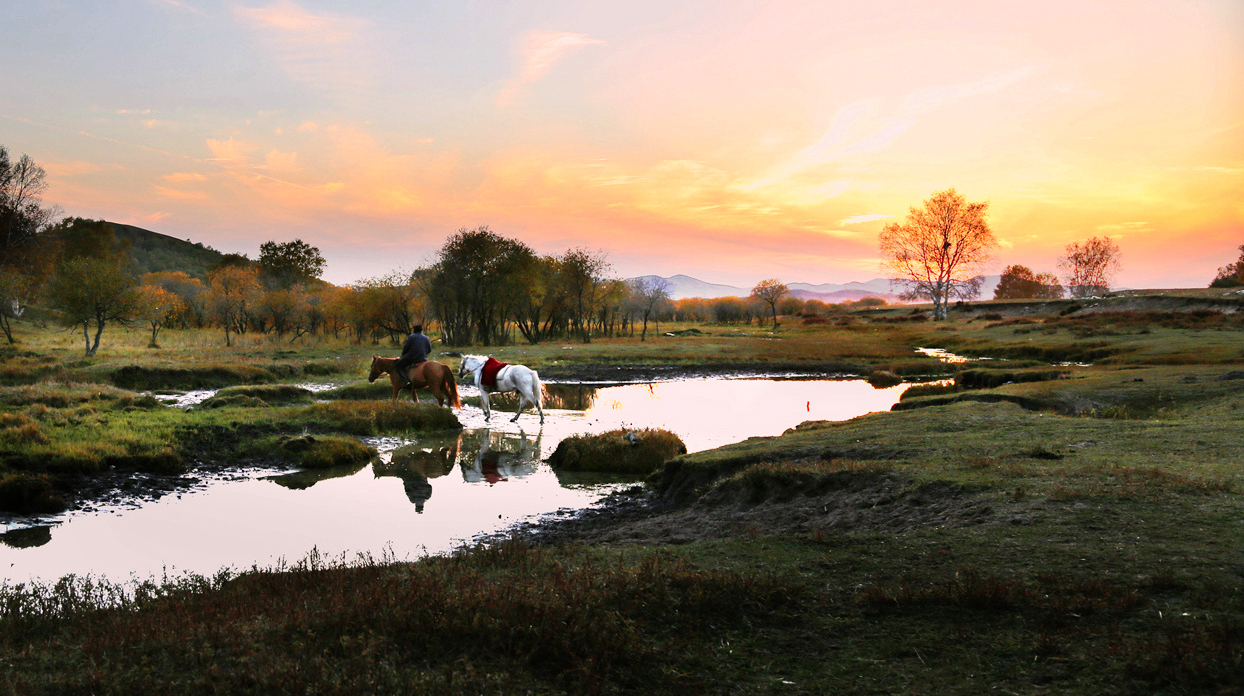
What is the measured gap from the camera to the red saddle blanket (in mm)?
25703

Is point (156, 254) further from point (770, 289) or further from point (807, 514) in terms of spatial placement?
point (807, 514)

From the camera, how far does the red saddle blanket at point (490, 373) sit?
25703 mm

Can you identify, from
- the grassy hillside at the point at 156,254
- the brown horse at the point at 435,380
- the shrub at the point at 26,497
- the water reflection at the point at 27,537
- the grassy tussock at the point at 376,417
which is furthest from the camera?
the grassy hillside at the point at 156,254

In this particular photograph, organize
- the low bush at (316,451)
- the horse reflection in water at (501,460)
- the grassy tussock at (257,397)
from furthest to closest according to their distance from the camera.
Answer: the grassy tussock at (257,397), the low bush at (316,451), the horse reflection in water at (501,460)

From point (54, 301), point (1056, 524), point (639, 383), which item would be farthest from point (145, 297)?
point (1056, 524)

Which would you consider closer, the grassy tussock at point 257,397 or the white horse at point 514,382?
the grassy tussock at point 257,397

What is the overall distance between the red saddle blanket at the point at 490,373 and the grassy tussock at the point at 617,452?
8306 mm

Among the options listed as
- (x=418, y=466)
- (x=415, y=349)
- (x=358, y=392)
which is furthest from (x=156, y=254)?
(x=418, y=466)

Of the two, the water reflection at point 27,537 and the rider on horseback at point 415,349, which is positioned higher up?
the rider on horseback at point 415,349

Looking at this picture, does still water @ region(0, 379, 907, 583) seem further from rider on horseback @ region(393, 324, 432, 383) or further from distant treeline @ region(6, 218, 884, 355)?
distant treeline @ region(6, 218, 884, 355)

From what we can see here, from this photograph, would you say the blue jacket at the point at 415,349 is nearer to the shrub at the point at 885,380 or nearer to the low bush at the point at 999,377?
the low bush at the point at 999,377

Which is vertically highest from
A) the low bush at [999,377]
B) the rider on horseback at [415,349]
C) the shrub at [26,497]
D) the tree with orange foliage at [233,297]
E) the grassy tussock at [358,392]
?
the tree with orange foliage at [233,297]

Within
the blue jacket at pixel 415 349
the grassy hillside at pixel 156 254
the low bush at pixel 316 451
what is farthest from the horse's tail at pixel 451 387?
the grassy hillside at pixel 156 254

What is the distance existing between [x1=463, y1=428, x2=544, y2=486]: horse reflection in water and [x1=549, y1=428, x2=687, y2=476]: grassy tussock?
900mm
